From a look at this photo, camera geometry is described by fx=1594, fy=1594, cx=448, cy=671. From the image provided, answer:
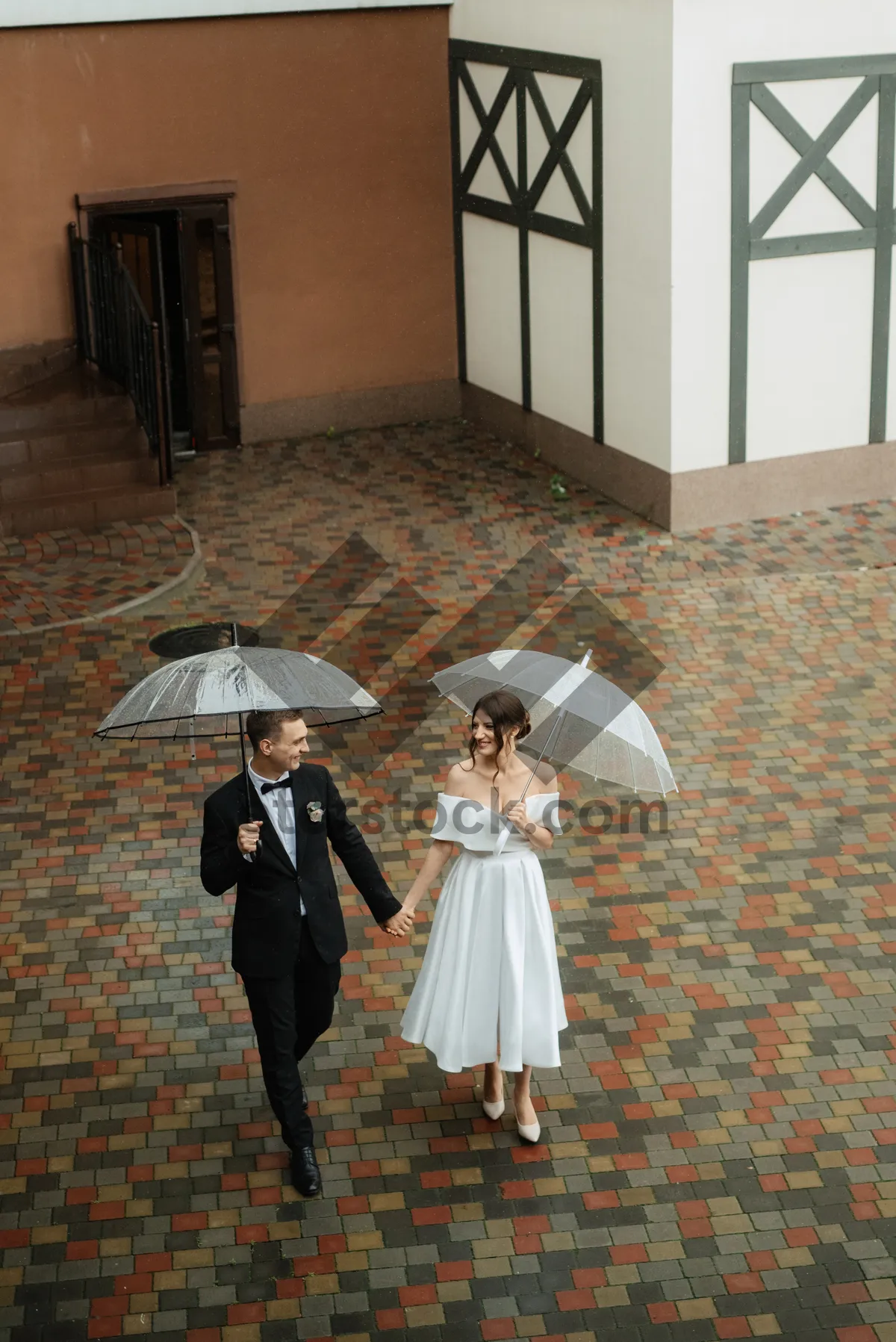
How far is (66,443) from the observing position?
13016mm

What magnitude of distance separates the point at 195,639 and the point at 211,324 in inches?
199

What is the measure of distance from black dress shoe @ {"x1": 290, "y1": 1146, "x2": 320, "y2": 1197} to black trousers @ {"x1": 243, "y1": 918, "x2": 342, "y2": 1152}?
29 millimetres

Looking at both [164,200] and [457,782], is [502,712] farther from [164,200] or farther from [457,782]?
[164,200]

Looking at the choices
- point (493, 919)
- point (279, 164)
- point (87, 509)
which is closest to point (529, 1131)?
point (493, 919)

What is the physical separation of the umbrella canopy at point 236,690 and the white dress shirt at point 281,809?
0.74ft

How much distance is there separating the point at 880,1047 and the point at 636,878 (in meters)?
1.62

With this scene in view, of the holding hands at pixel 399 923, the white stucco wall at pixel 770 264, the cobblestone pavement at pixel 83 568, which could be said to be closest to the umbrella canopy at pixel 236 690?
the holding hands at pixel 399 923

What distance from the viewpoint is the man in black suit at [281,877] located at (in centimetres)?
541

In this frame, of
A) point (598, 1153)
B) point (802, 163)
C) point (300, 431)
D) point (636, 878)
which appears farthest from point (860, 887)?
point (300, 431)

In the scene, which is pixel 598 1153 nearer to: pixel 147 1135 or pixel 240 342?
pixel 147 1135

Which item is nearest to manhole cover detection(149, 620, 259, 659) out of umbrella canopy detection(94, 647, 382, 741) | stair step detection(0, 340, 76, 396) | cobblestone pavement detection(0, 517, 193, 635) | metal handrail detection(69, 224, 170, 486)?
cobblestone pavement detection(0, 517, 193, 635)

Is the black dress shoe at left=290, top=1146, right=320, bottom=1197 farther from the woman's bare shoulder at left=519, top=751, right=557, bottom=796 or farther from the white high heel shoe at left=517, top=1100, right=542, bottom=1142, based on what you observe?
the woman's bare shoulder at left=519, top=751, right=557, bottom=796

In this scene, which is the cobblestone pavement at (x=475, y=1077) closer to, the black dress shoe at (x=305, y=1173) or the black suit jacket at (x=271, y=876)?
the black dress shoe at (x=305, y=1173)

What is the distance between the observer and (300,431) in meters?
15.2
